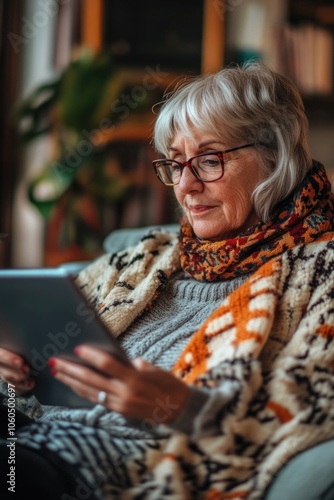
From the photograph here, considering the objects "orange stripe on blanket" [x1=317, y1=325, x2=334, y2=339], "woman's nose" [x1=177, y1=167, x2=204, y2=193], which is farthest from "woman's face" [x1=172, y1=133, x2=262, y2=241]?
"orange stripe on blanket" [x1=317, y1=325, x2=334, y2=339]

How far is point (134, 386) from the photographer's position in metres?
1.11

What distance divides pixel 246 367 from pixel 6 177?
9.74 ft

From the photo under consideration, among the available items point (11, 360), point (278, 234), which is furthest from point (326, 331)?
point (11, 360)

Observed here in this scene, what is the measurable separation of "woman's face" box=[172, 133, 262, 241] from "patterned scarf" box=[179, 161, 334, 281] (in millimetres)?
53

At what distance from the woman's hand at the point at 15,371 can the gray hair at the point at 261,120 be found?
1.90 ft

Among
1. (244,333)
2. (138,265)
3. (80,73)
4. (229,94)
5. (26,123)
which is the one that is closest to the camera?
(244,333)

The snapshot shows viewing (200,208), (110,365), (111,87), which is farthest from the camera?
(111,87)

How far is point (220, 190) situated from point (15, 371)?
0.57 m

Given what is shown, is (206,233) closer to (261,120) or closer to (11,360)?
(261,120)

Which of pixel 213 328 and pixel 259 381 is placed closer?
pixel 259 381

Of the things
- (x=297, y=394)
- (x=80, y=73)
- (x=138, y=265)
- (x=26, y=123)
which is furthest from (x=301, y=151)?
(x=26, y=123)

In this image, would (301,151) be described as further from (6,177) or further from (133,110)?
(6,177)

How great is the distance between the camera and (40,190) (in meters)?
3.99

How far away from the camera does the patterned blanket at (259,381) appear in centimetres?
115
